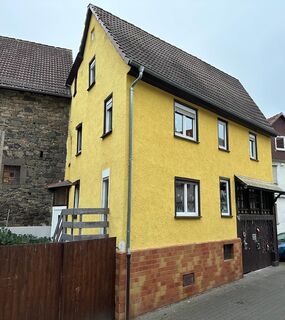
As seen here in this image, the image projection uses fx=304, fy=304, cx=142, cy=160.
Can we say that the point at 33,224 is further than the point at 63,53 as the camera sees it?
No

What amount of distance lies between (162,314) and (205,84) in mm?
8785

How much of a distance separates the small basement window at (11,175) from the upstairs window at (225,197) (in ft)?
29.2

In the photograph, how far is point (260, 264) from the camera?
1287 cm

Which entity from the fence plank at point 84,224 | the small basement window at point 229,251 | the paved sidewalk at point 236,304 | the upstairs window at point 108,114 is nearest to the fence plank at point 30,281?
the fence plank at point 84,224

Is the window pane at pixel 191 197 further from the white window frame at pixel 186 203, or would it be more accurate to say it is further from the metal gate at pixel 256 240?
the metal gate at pixel 256 240

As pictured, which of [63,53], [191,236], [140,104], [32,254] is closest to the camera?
[32,254]

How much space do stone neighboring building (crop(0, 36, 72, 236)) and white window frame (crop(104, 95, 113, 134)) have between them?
5532mm

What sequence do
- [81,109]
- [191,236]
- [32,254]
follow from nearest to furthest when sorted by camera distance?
[32,254] → [191,236] → [81,109]

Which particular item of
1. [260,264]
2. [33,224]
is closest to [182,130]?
[260,264]

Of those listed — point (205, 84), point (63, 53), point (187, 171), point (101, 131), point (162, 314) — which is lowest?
point (162, 314)

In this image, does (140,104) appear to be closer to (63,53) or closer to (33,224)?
(33,224)

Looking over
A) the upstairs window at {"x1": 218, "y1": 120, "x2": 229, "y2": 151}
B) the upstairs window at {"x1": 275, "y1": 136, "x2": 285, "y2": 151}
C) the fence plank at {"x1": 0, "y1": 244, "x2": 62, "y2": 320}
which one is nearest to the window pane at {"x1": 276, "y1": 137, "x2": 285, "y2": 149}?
the upstairs window at {"x1": 275, "y1": 136, "x2": 285, "y2": 151}

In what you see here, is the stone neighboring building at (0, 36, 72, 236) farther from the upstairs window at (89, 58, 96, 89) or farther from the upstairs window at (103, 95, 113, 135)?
the upstairs window at (103, 95, 113, 135)

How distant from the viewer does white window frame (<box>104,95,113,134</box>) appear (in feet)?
31.0
